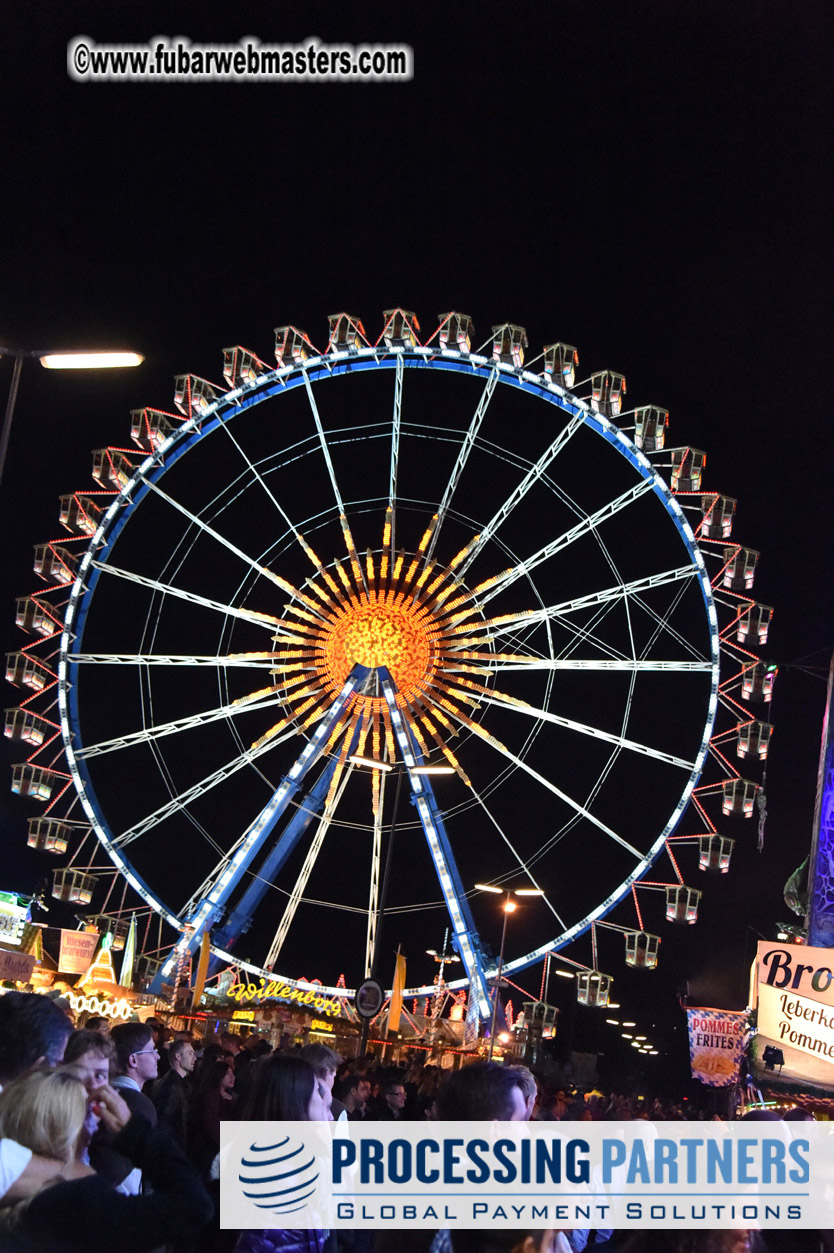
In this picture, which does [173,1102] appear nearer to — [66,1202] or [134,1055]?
[134,1055]

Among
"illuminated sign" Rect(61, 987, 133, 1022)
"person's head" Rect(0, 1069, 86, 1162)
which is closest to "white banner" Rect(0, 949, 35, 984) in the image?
"illuminated sign" Rect(61, 987, 133, 1022)

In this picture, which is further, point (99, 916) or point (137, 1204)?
point (99, 916)

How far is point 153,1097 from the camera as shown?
7336mm

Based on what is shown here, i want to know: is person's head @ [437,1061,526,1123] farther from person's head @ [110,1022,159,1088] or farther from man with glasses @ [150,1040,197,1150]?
man with glasses @ [150,1040,197,1150]

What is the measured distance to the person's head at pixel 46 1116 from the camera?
11.5 ft

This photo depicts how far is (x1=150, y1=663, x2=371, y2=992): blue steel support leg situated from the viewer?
934 inches

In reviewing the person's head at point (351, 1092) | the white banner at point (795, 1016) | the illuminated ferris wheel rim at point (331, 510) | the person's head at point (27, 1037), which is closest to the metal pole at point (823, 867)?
the illuminated ferris wheel rim at point (331, 510)

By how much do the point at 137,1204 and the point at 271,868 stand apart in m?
21.0

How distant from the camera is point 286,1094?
4.07m

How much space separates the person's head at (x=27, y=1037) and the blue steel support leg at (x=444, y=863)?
18.9 metres

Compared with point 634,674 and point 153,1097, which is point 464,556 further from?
point 153,1097

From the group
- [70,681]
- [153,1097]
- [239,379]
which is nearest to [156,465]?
[239,379]

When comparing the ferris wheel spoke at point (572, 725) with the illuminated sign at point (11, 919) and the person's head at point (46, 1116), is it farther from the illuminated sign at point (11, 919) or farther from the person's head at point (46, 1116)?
the person's head at point (46, 1116)

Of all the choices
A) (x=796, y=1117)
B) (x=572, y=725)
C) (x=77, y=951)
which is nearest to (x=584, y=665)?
(x=572, y=725)
